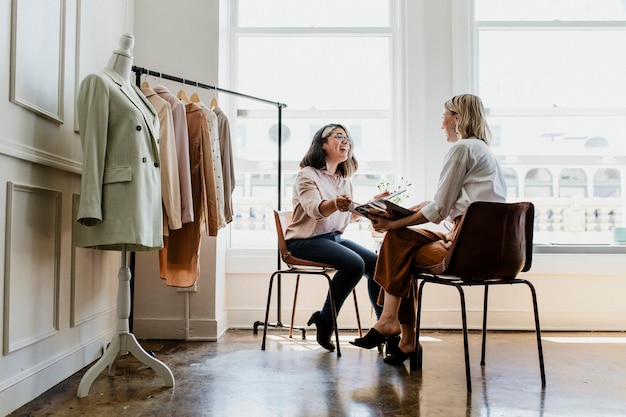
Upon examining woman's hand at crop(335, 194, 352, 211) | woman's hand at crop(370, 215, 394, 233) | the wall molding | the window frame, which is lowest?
woman's hand at crop(370, 215, 394, 233)

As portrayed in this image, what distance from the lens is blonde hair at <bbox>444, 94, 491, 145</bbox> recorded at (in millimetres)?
2576

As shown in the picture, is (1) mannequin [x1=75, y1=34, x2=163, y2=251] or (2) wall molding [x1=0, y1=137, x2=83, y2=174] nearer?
(2) wall molding [x1=0, y1=137, x2=83, y2=174]

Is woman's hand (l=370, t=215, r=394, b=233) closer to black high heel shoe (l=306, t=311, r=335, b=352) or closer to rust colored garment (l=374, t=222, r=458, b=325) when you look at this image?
rust colored garment (l=374, t=222, r=458, b=325)

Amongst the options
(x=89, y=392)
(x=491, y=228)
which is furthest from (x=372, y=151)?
(x=89, y=392)

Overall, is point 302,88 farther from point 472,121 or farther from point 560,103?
point 560,103

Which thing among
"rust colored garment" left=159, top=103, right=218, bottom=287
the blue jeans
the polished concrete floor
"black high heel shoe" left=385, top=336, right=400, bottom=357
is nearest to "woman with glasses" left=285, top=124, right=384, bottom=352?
the blue jeans

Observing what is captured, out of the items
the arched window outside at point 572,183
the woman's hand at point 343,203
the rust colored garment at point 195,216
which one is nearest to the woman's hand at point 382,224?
the woman's hand at point 343,203

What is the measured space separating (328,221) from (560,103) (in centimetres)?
207

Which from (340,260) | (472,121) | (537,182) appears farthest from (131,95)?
(537,182)

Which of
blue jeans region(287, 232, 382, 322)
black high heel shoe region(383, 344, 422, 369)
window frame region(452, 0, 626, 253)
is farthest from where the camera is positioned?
window frame region(452, 0, 626, 253)

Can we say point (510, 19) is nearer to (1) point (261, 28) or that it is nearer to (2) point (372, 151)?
(2) point (372, 151)

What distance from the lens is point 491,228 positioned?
2.24m

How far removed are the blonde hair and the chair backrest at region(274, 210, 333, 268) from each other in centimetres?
101

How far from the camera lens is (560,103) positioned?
392cm
